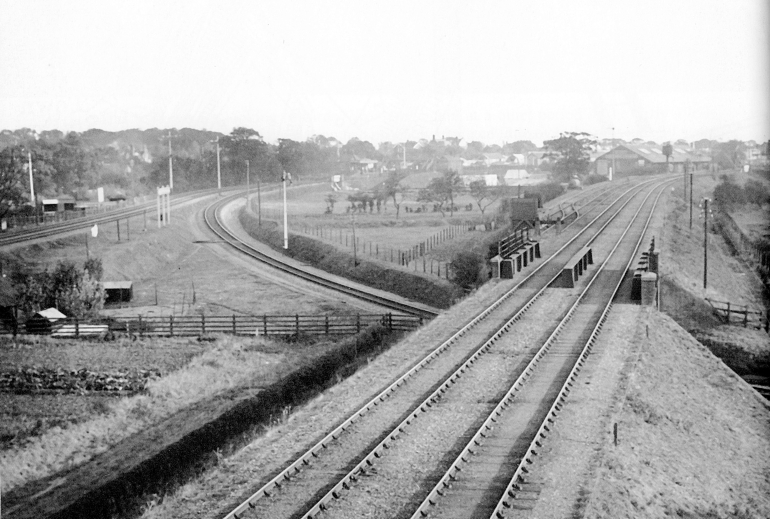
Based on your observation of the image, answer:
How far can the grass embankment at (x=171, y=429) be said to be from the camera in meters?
13.8

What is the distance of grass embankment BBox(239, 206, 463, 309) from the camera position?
3017 centimetres

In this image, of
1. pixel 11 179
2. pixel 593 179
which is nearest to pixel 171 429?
pixel 11 179

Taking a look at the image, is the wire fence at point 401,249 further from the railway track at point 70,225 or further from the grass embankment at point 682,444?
the grass embankment at point 682,444

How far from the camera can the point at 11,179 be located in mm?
46625

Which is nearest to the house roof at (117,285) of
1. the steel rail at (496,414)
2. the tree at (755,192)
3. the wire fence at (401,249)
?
the wire fence at (401,249)

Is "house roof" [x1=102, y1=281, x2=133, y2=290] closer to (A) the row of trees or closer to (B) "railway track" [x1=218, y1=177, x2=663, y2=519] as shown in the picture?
(A) the row of trees

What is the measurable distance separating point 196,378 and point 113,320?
25.9 feet

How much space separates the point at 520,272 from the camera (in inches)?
1083

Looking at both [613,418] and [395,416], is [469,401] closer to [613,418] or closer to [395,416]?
[395,416]

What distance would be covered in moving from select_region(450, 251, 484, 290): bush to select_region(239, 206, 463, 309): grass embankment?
1.36 feet

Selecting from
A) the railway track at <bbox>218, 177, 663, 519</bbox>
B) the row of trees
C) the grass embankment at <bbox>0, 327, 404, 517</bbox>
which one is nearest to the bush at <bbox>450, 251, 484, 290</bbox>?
the grass embankment at <bbox>0, 327, 404, 517</bbox>

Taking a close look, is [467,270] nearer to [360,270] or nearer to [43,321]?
[360,270]

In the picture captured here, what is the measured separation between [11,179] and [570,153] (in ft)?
219

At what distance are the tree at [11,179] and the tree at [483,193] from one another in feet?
109
